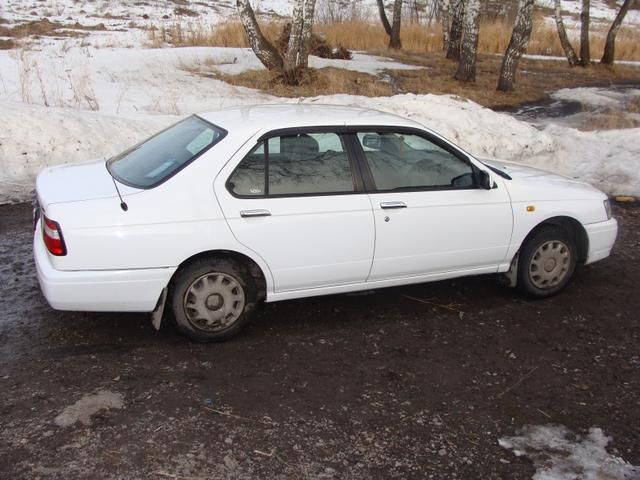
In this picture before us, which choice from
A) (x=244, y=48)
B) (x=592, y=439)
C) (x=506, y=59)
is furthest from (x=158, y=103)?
(x=592, y=439)

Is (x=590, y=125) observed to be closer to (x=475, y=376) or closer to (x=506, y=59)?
(x=506, y=59)

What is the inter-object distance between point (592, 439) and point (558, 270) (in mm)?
2054

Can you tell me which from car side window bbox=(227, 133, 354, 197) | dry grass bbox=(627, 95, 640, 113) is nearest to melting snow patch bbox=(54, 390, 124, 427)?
car side window bbox=(227, 133, 354, 197)

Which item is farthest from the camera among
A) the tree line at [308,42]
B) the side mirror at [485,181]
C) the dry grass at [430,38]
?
the dry grass at [430,38]

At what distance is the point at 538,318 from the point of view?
5.07 metres

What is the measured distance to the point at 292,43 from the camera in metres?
14.2

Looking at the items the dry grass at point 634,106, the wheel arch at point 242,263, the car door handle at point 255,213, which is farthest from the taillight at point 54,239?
the dry grass at point 634,106

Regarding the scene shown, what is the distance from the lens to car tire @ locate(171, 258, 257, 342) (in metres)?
4.26

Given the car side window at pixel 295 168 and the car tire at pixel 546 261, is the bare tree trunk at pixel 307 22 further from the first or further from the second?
the car side window at pixel 295 168

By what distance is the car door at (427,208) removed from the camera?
4660mm

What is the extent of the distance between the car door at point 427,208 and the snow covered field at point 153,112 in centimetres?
471

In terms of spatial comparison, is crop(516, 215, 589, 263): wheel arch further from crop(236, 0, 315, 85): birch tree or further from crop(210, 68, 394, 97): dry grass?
crop(236, 0, 315, 85): birch tree

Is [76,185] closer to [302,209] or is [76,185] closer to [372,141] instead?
[302,209]

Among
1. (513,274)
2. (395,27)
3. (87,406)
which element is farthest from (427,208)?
(395,27)
